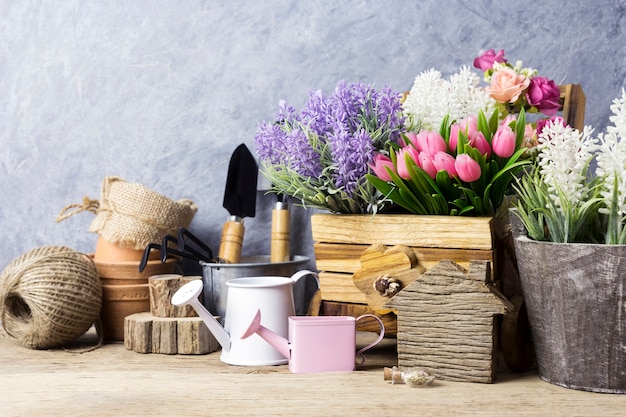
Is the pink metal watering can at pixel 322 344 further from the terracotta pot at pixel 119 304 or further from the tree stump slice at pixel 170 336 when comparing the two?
the terracotta pot at pixel 119 304

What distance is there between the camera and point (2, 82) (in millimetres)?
1325

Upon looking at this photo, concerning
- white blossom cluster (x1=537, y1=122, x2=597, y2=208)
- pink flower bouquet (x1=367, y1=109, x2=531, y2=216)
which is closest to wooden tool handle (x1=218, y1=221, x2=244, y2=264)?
pink flower bouquet (x1=367, y1=109, x2=531, y2=216)

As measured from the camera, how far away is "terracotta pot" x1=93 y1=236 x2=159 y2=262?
1149 millimetres

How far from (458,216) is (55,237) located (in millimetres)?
799

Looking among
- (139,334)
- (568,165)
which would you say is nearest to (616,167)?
(568,165)

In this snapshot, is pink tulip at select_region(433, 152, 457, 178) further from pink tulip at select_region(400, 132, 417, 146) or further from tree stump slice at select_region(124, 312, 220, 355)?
tree stump slice at select_region(124, 312, 220, 355)

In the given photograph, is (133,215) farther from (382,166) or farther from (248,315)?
(382,166)

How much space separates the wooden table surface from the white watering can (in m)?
0.02

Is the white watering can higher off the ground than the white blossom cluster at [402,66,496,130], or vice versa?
the white blossom cluster at [402,66,496,130]

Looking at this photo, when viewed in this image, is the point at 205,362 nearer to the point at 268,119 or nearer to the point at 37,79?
the point at 268,119

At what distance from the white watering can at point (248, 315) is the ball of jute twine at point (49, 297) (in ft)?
0.58

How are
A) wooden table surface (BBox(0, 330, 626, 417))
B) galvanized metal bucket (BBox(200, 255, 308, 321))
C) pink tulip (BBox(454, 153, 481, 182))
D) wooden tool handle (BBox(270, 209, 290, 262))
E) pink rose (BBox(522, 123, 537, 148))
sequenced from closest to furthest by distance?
wooden table surface (BBox(0, 330, 626, 417))
pink tulip (BBox(454, 153, 481, 182))
pink rose (BBox(522, 123, 537, 148))
galvanized metal bucket (BBox(200, 255, 308, 321))
wooden tool handle (BBox(270, 209, 290, 262))

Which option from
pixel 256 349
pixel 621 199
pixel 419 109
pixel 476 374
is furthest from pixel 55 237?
pixel 621 199

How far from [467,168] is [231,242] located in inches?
18.8
